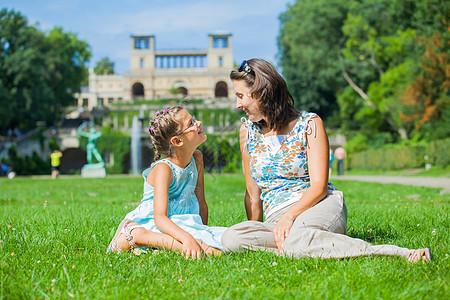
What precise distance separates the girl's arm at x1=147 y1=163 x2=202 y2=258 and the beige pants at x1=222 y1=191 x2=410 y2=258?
0.20 m

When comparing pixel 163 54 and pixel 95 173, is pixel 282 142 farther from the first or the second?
pixel 163 54

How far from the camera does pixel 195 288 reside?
188cm

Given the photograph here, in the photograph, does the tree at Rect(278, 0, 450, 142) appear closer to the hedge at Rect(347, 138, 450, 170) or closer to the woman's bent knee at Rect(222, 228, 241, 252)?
the hedge at Rect(347, 138, 450, 170)

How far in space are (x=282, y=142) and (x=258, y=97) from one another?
0.33 meters

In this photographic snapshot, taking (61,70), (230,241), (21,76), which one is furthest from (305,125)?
(61,70)

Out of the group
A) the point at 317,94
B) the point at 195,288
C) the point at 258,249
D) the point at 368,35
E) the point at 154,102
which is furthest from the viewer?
the point at 154,102

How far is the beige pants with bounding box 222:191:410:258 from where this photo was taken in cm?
233

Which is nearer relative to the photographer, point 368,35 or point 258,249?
point 258,249

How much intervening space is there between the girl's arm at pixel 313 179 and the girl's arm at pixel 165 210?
48 centimetres

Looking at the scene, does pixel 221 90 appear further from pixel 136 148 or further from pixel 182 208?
pixel 182 208

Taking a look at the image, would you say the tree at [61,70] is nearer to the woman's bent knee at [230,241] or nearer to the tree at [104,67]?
the tree at [104,67]

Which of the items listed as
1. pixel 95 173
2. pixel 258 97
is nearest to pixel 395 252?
pixel 258 97

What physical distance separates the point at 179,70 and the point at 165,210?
62477mm

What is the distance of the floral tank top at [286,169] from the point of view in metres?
2.77
